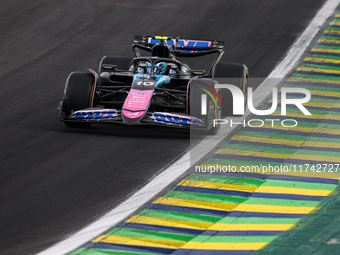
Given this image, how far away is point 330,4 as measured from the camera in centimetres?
2811

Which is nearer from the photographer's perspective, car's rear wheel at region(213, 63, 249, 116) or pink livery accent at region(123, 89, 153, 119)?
pink livery accent at region(123, 89, 153, 119)

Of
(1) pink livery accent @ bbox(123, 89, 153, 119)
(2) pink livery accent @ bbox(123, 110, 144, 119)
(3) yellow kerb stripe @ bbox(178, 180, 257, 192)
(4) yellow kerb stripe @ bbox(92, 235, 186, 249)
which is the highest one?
(1) pink livery accent @ bbox(123, 89, 153, 119)

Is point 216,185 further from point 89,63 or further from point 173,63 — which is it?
point 89,63

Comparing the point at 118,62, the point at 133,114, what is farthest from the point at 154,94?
the point at 118,62

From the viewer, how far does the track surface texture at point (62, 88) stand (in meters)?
12.5

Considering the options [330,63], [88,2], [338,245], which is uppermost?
[88,2]

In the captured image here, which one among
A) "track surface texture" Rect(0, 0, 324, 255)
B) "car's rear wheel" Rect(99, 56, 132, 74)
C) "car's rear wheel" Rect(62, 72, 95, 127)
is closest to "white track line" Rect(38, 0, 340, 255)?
"track surface texture" Rect(0, 0, 324, 255)

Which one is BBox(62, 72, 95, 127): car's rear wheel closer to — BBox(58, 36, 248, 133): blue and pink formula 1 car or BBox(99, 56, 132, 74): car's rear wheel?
BBox(58, 36, 248, 133): blue and pink formula 1 car

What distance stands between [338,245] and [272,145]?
5.31 m

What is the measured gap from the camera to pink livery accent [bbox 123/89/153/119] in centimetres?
1585

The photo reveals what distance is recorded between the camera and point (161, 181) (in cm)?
1380

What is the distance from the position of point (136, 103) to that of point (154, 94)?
1.93 feet

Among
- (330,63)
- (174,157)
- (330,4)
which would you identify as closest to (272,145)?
(174,157)

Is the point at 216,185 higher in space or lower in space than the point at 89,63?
lower
